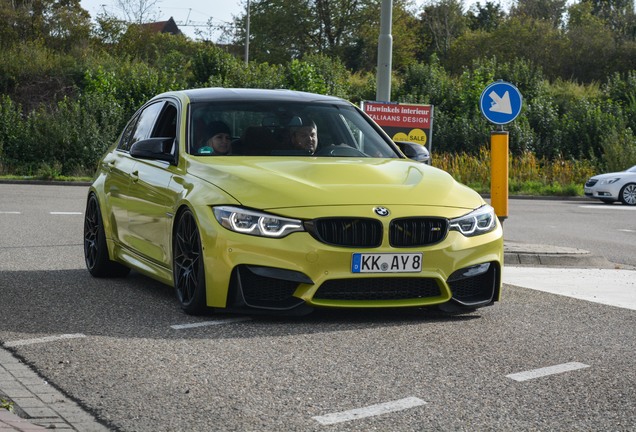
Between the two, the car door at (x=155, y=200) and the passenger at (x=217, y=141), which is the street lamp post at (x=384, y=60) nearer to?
the car door at (x=155, y=200)

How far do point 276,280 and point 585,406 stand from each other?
95.9 inches

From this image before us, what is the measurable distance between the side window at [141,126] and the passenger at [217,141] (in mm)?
991

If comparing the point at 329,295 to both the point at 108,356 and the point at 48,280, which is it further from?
the point at 48,280

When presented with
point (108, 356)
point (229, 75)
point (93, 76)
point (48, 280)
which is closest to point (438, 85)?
point (229, 75)

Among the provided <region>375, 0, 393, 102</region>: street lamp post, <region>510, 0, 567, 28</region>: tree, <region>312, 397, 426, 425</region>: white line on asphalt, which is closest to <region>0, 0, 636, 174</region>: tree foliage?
<region>375, 0, 393, 102</region>: street lamp post

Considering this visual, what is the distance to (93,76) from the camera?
1794 inches

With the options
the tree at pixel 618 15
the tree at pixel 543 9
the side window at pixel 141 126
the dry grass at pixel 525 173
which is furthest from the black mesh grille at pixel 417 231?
the tree at pixel 543 9

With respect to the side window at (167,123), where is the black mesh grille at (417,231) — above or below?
below

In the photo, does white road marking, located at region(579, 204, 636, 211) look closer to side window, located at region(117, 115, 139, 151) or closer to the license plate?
side window, located at region(117, 115, 139, 151)

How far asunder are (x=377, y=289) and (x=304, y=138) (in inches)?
65.8

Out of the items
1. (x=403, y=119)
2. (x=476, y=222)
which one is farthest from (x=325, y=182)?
(x=403, y=119)

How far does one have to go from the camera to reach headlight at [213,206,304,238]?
684 cm

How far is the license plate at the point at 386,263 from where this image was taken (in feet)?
22.5

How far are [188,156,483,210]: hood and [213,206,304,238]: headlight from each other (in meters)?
0.07
